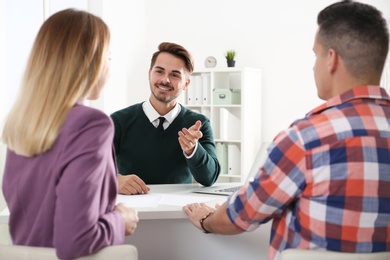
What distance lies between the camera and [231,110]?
17.2ft

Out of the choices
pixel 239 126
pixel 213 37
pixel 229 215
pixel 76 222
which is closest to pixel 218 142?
pixel 239 126

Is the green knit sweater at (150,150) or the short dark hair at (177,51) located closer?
the green knit sweater at (150,150)

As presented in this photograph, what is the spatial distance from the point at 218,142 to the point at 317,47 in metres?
3.84

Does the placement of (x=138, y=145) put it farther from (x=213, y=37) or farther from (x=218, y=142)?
(x=213, y=37)

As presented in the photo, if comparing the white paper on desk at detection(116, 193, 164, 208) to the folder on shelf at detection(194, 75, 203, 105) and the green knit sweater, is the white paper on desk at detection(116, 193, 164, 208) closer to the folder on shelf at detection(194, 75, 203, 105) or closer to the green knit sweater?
the green knit sweater

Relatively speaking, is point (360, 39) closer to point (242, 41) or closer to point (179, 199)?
point (179, 199)

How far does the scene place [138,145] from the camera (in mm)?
2650

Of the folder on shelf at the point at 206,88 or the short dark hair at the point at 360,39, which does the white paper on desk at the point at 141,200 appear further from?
the folder on shelf at the point at 206,88

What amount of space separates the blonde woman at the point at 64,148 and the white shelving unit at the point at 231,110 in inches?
149

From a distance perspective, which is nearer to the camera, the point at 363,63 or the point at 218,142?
Answer: the point at 363,63

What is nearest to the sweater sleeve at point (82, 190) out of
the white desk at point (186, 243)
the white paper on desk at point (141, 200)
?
the white paper on desk at point (141, 200)

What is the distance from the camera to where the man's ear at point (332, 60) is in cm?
132

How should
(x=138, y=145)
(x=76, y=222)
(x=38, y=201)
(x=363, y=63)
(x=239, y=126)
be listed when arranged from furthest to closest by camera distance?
(x=239, y=126), (x=138, y=145), (x=363, y=63), (x=38, y=201), (x=76, y=222)

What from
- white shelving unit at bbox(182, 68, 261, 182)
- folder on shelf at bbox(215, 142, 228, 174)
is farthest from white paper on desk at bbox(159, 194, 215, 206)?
folder on shelf at bbox(215, 142, 228, 174)
